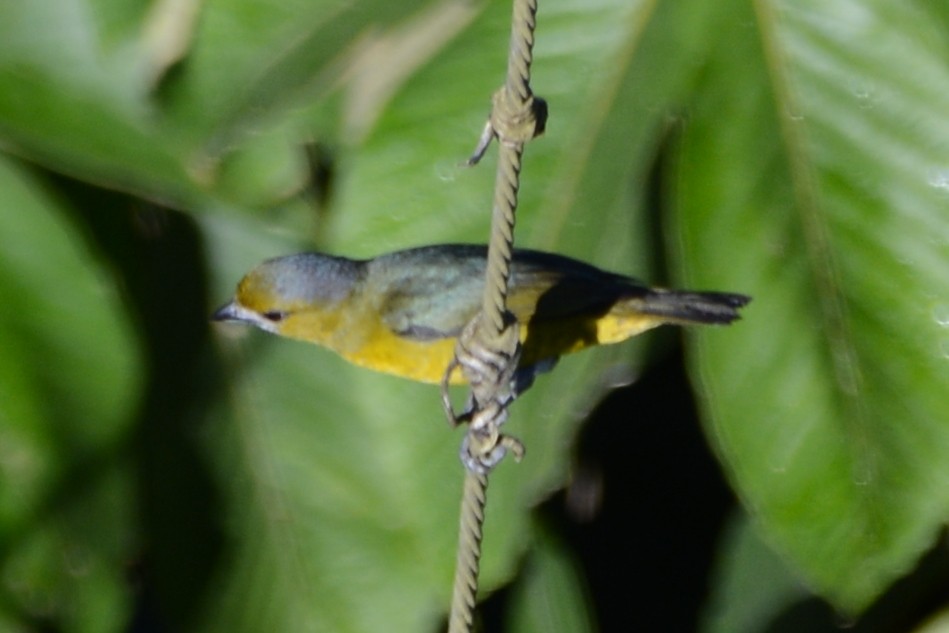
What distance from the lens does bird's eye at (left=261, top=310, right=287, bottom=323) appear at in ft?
8.60

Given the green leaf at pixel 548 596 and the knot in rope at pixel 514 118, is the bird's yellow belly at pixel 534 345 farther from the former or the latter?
the knot in rope at pixel 514 118

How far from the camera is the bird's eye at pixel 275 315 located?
262 centimetres

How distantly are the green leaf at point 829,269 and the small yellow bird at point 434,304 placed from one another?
10 centimetres

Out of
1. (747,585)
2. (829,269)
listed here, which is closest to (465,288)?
(829,269)

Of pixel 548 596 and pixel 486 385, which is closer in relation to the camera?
pixel 486 385

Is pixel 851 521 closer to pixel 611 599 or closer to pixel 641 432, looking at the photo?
pixel 641 432

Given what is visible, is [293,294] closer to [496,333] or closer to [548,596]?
[548,596]

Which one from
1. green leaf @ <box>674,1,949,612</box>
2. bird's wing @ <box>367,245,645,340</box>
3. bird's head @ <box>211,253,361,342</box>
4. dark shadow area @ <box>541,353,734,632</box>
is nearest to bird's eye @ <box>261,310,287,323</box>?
bird's head @ <box>211,253,361,342</box>

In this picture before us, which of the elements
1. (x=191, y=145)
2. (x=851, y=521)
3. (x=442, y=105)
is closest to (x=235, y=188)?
(x=191, y=145)

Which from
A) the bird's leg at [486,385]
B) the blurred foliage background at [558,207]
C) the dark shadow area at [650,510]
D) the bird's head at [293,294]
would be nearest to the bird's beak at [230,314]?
the bird's head at [293,294]

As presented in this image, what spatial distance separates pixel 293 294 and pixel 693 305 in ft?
2.47

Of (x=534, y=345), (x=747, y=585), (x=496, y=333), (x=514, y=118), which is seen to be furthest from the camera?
(x=747, y=585)

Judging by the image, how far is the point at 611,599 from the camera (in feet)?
12.8

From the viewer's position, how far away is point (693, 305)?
7.38 feet
